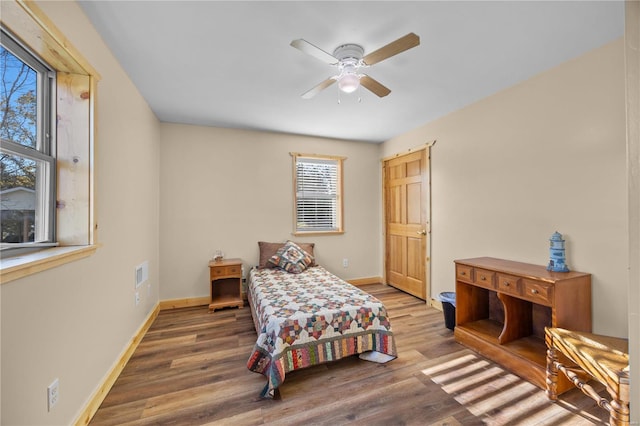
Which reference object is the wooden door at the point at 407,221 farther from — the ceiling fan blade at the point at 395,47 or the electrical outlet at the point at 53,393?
the electrical outlet at the point at 53,393

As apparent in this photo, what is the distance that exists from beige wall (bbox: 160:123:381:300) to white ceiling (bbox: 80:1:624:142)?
78cm

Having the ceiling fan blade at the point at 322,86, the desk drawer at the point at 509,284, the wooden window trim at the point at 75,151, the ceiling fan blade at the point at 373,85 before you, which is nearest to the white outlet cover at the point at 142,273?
the wooden window trim at the point at 75,151

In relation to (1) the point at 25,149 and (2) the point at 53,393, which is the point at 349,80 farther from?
(2) the point at 53,393

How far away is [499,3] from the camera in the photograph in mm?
1580

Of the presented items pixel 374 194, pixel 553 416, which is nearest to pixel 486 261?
pixel 553 416

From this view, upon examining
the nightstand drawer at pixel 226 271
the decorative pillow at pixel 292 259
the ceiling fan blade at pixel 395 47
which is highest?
the ceiling fan blade at pixel 395 47

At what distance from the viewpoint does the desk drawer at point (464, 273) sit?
254 cm

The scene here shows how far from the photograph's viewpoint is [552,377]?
5.98 ft

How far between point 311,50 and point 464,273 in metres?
2.41

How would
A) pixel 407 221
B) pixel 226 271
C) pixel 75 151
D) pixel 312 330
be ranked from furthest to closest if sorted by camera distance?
1. pixel 407 221
2. pixel 226 271
3. pixel 312 330
4. pixel 75 151

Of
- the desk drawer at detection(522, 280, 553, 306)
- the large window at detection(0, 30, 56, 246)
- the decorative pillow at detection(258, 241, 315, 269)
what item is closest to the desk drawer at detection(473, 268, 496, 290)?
the desk drawer at detection(522, 280, 553, 306)

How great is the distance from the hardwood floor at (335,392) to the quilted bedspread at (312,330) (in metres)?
0.14

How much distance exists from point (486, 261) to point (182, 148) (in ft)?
13.0

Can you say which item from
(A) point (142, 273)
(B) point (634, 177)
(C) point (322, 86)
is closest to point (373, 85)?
(C) point (322, 86)
